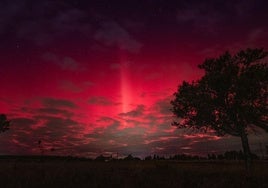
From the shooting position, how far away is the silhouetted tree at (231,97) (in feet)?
129

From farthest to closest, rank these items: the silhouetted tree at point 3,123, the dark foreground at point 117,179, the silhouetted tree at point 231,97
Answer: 1. the silhouetted tree at point 3,123
2. the silhouetted tree at point 231,97
3. the dark foreground at point 117,179

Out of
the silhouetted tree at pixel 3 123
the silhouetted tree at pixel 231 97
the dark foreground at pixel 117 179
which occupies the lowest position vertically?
the dark foreground at pixel 117 179

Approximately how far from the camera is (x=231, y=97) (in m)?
40.8

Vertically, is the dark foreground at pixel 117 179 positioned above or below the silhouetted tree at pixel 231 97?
below

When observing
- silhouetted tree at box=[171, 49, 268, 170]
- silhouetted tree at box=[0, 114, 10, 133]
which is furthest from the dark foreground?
silhouetted tree at box=[0, 114, 10, 133]

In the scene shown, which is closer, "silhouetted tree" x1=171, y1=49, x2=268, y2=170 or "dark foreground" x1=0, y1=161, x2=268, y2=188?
"dark foreground" x1=0, y1=161, x2=268, y2=188

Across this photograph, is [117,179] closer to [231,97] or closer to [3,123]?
[231,97]

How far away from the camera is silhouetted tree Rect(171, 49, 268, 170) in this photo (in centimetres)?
3931

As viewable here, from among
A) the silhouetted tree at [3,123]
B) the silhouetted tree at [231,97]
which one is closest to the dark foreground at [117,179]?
the silhouetted tree at [231,97]

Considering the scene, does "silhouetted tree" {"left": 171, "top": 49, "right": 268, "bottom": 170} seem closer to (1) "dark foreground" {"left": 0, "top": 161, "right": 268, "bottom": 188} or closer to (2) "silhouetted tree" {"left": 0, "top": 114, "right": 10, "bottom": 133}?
(1) "dark foreground" {"left": 0, "top": 161, "right": 268, "bottom": 188}

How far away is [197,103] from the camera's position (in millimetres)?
40969

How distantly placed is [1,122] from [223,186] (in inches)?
4855

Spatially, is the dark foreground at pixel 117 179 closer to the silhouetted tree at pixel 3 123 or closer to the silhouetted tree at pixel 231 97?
the silhouetted tree at pixel 231 97

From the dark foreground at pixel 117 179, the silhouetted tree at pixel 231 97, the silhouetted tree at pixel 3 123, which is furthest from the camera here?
the silhouetted tree at pixel 3 123
